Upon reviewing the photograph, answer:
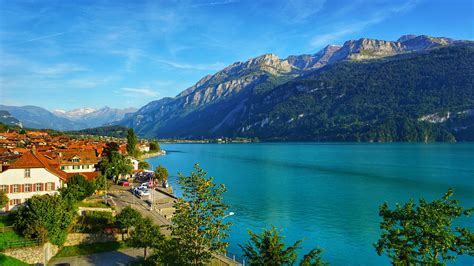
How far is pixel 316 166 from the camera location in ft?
432

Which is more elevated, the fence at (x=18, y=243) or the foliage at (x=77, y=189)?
the foliage at (x=77, y=189)

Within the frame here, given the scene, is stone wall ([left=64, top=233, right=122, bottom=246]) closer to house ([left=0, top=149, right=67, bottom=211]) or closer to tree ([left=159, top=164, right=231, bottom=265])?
house ([left=0, top=149, right=67, bottom=211])

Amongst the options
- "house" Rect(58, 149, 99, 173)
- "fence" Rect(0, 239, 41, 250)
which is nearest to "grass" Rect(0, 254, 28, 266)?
"fence" Rect(0, 239, 41, 250)

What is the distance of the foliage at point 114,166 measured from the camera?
7862cm

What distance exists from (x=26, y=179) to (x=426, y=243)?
142 ft

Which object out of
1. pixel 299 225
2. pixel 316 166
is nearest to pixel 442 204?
pixel 299 225

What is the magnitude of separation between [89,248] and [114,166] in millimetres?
47729

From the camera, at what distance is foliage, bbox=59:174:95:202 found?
45.4 meters

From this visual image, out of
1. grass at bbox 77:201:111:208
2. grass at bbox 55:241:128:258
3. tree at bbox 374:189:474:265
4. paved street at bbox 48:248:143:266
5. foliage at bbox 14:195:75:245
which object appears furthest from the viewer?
grass at bbox 77:201:111:208

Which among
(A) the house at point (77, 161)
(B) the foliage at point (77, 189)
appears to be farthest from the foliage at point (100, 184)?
(A) the house at point (77, 161)

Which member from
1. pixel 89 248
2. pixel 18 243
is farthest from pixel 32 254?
pixel 89 248

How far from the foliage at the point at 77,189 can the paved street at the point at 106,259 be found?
1164 centimetres

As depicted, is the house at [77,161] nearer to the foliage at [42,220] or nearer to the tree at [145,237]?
the foliage at [42,220]

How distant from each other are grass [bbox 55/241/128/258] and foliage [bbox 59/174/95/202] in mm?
9370
